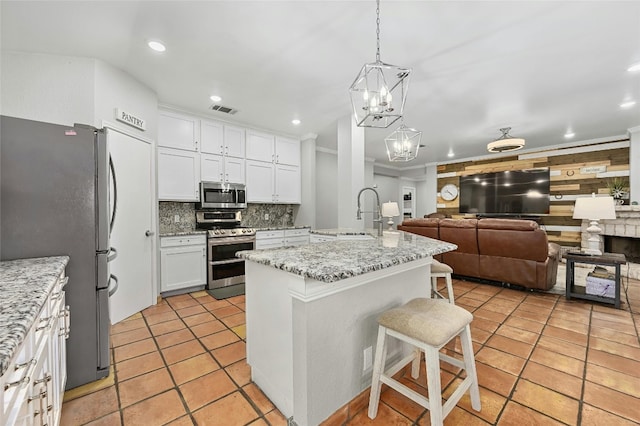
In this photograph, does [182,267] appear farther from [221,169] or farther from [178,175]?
[221,169]

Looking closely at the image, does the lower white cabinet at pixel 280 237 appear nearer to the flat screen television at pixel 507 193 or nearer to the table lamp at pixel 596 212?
the table lamp at pixel 596 212

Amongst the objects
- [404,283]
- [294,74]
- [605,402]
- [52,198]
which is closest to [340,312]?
[404,283]

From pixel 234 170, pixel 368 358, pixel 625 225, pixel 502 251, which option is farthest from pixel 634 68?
pixel 234 170

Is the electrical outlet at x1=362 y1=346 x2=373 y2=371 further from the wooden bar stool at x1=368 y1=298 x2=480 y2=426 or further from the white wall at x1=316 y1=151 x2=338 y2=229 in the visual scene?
the white wall at x1=316 y1=151 x2=338 y2=229

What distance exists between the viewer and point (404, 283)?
1793 mm

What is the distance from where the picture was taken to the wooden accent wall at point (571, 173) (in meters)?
5.30

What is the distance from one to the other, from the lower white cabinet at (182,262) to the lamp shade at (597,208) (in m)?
4.91

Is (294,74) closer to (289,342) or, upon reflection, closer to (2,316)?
(289,342)

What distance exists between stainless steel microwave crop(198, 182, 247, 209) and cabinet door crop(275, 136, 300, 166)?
3.26 feet

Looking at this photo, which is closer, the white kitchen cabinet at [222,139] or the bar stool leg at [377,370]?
the bar stool leg at [377,370]

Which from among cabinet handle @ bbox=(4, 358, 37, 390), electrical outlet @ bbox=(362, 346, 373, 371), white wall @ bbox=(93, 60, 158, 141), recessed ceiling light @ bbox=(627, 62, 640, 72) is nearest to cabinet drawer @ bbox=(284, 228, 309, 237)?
white wall @ bbox=(93, 60, 158, 141)

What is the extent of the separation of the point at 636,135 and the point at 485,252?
4.01 metres

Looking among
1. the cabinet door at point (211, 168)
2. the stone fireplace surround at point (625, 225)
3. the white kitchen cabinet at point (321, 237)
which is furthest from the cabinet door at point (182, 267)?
the stone fireplace surround at point (625, 225)

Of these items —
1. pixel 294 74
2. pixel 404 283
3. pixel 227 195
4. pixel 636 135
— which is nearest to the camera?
pixel 404 283
